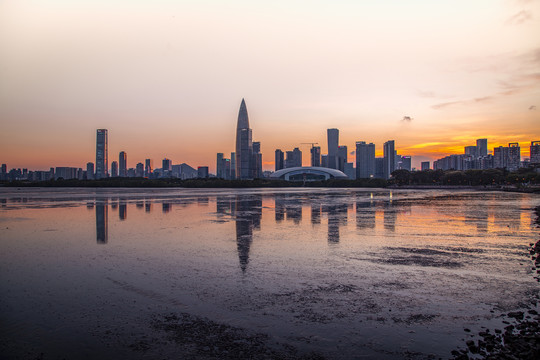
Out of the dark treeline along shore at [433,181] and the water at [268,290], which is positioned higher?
the dark treeline along shore at [433,181]

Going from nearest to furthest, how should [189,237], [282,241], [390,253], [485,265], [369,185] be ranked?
1. [485,265]
2. [390,253]
3. [282,241]
4. [189,237]
5. [369,185]

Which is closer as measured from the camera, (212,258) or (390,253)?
(212,258)

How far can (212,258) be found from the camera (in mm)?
13789

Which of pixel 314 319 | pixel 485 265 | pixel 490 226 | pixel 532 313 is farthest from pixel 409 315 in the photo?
pixel 490 226

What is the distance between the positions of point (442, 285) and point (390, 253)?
4.41 m

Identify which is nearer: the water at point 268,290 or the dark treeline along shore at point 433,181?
the water at point 268,290

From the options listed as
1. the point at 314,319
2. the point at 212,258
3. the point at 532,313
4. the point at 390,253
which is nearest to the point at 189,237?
the point at 212,258

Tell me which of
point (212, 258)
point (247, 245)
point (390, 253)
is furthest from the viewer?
point (247, 245)

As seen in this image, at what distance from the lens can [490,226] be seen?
2273 cm

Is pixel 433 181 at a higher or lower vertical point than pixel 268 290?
higher

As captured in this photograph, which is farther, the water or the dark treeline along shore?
the dark treeline along shore

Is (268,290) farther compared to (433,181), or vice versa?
(433,181)

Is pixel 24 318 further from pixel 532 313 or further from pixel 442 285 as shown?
pixel 532 313

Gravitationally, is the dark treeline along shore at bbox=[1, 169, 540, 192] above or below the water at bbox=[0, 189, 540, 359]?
above
